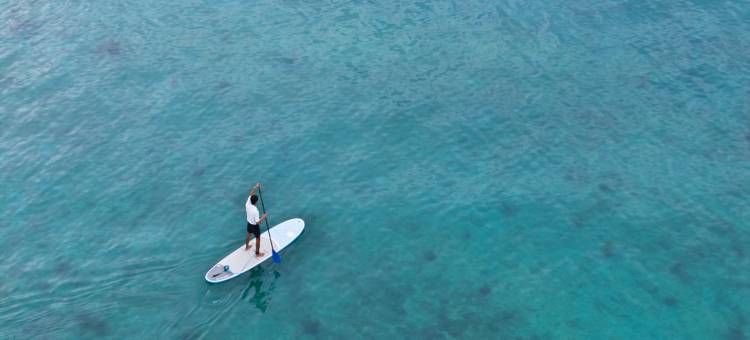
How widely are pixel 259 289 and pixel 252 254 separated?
1886 millimetres

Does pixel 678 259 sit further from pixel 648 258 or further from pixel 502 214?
pixel 502 214

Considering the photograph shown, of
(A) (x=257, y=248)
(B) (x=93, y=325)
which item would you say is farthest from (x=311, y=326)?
(B) (x=93, y=325)

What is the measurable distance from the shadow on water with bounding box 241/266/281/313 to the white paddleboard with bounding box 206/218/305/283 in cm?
50

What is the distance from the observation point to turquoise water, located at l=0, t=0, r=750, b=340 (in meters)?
30.6

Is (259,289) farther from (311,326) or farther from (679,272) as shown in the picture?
(679,272)

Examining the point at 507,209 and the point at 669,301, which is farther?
the point at 507,209

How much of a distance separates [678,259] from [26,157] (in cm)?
3559

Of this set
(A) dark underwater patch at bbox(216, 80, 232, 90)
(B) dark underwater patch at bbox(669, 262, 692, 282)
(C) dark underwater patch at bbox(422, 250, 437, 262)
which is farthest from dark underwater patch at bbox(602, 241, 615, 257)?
(A) dark underwater patch at bbox(216, 80, 232, 90)

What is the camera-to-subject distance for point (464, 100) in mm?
43875

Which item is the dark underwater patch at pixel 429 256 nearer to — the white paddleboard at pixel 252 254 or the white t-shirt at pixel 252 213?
the white paddleboard at pixel 252 254

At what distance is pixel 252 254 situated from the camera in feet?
107

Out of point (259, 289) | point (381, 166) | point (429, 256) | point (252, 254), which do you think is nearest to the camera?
point (259, 289)

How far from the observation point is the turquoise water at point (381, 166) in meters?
30.6

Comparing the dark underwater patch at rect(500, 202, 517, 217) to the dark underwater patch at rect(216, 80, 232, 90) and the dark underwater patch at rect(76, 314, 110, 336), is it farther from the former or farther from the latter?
the dark underwater patch at rect(216, 80, 232, 90)
